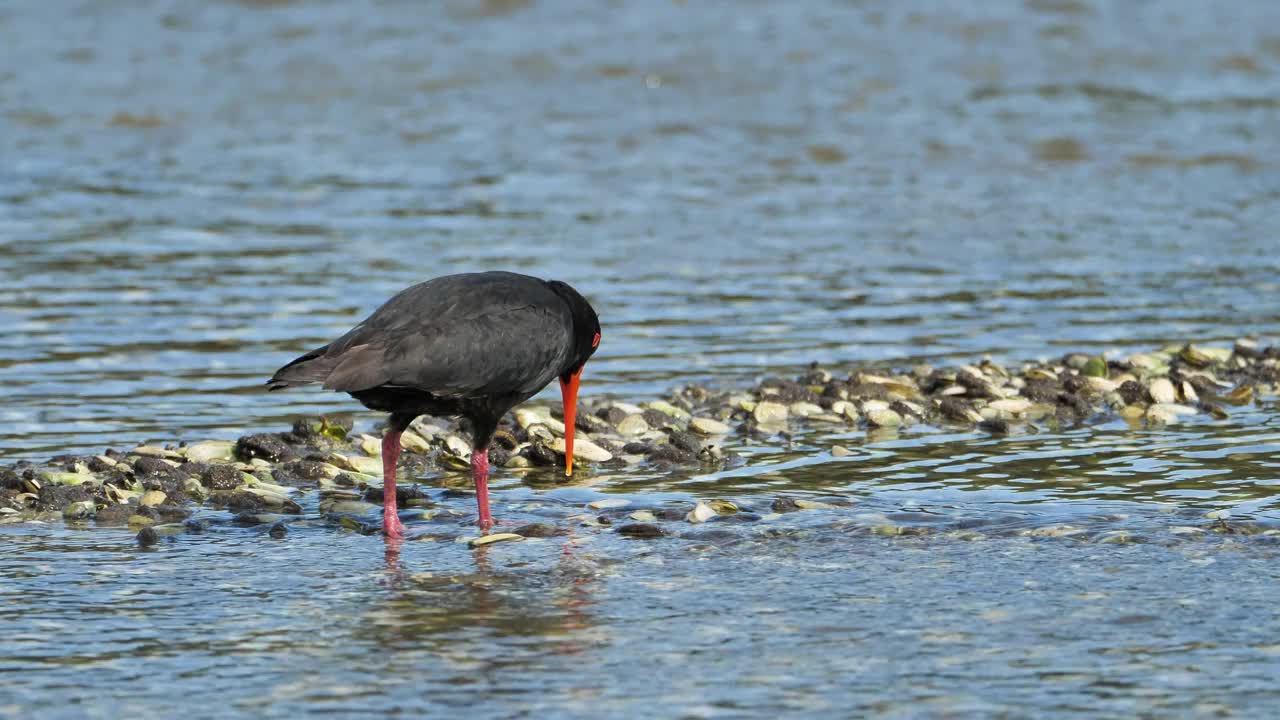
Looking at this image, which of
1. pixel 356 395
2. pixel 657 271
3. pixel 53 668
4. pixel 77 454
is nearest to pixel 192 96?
pixel 657 271

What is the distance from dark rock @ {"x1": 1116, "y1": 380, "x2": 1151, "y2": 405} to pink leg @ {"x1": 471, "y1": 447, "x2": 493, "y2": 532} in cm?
375

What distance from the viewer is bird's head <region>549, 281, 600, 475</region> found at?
25.9 ft

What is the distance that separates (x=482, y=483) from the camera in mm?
7367

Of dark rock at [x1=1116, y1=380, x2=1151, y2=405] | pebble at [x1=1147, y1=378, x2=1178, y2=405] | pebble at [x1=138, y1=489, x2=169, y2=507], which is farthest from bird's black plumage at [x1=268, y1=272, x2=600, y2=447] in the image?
pebble at [x1=1147, y1=378, x2=1178, y2=405]

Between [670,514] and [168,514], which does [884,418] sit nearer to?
[670,514]

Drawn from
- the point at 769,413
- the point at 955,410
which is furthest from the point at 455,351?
the point at 955,410

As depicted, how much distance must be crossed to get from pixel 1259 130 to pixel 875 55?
6.46 meters

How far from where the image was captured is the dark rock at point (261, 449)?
855 cm

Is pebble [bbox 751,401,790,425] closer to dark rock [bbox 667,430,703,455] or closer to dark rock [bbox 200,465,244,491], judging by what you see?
dark rock [bbox 667,430,703,455]

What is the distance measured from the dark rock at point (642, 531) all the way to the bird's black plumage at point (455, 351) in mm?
863

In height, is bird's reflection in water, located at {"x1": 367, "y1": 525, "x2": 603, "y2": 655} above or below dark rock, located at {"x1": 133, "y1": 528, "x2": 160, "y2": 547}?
below

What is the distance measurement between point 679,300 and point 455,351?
596cm

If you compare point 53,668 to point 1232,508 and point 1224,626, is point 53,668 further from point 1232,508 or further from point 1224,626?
point 1232,508

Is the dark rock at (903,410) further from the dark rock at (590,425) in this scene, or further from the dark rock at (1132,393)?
the dark rock at (590,425)
